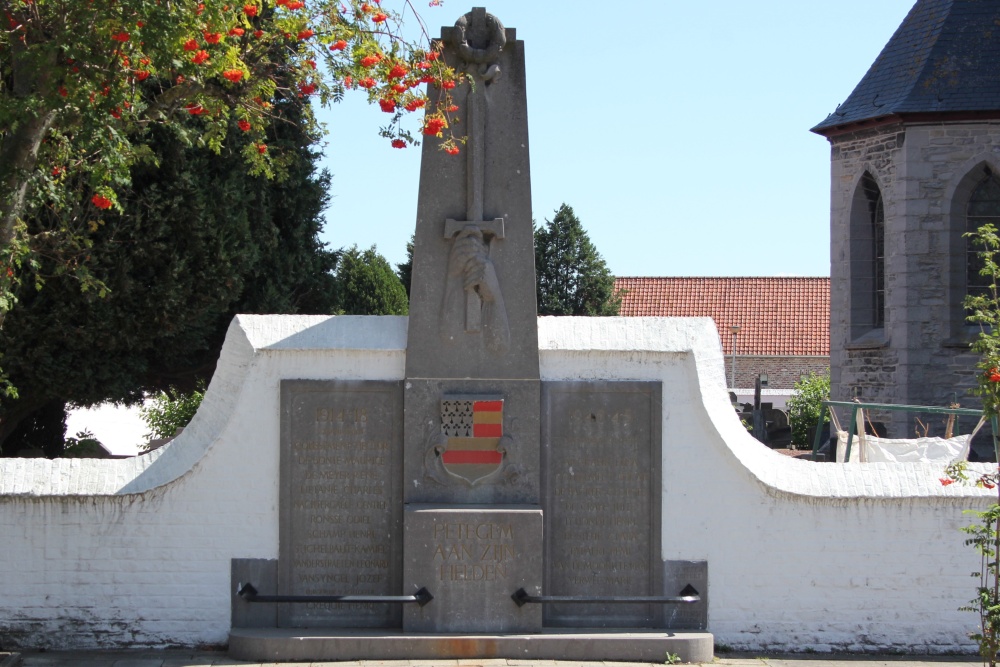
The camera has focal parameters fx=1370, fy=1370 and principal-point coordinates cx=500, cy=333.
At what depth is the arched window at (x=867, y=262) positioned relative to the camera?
22.2 m

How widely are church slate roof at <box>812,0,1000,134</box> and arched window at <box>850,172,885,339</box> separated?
Result: 136 cm

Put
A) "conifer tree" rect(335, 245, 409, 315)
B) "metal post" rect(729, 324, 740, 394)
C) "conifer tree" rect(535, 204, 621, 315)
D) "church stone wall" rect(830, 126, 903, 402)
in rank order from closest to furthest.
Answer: "church stone wall" rect(830, 126, 903, 402), "conifer tree" rect(335, 245, 409, 315), "conifer tree" rect(535, 204, 621, 315), "metal post" rect(729, 324, 740, 394)

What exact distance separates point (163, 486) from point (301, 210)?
8970 mm

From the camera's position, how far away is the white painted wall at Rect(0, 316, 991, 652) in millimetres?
8484

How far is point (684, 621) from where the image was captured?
8602 millimetres

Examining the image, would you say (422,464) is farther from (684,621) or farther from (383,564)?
(684,621)

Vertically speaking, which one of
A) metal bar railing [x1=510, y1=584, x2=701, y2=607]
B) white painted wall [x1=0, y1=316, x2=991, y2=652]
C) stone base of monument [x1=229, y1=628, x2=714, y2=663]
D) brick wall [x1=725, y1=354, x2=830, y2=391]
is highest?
brick wall [x1=725, y1=354, x2=830, y2=391]

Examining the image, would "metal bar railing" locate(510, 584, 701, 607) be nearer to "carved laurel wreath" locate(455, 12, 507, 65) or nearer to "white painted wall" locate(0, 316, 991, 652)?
"white painted wall" locate(0, 316, 991, 652)

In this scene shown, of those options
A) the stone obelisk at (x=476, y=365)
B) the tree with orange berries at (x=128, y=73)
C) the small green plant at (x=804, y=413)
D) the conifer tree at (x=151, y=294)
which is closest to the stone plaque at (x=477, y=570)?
the stone obelisk at (x=476, y=365)

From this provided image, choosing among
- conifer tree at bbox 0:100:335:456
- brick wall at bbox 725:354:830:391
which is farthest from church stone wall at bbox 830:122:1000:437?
brick wall at bbox 725:354:830:391

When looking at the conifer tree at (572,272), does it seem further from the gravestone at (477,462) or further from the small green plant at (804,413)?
the gravestone at (477,462)

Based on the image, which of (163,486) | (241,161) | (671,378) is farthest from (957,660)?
(241,161)

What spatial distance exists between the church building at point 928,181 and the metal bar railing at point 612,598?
1272 cm

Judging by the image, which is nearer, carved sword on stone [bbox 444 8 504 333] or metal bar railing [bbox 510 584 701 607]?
metal bar railing [bbox 510 584 701 607]
